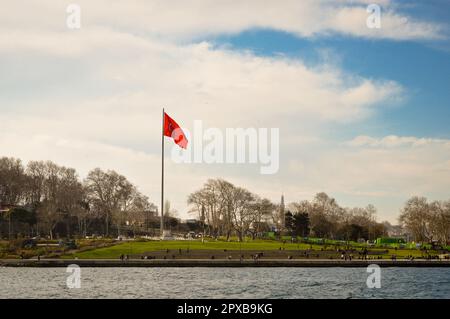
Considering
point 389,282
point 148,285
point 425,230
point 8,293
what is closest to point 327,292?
point 389,282

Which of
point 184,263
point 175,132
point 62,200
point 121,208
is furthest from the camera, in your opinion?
point 121,208

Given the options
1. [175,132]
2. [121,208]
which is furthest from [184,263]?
[121,208]

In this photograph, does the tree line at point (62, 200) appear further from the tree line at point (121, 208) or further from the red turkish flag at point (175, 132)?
the red turkish flag at point (175, 132)

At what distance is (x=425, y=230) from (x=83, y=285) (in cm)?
9507

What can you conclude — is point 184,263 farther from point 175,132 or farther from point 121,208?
point 121,208

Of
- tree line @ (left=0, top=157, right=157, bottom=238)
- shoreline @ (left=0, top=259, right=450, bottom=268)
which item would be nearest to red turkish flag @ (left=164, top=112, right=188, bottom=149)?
shoreline @ (left=0, top=259, right=450, bottom=268)

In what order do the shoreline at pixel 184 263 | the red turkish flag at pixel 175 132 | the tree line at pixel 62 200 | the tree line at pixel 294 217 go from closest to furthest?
1. the shoreline at pixel 184 263
2. the red turkish flag at pixel 175 132
3. the tree line at pixel 62 200
4. the tree line at pixel 294 217

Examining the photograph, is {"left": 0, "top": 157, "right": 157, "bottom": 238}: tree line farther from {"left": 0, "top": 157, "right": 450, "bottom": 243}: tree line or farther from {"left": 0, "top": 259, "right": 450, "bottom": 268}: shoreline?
{"left": 0, "top": 259, "right": 450, "bottom": 268}: shoreline

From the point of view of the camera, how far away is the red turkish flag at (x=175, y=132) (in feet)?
231

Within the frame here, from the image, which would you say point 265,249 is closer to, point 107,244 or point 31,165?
point 107,244

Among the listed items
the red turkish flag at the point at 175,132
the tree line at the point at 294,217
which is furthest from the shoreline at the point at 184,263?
the tree line at the point at 294,217

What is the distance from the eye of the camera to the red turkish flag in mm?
70500

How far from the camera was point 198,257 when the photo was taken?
73.8 meters

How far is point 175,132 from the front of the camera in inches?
2840
